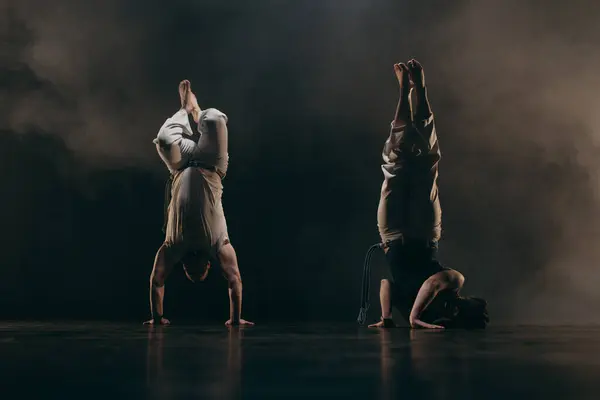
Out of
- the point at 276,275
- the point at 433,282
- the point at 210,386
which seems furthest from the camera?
the point at 276,275

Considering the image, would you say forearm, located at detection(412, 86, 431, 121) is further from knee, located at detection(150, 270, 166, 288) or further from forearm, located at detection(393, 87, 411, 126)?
knee, located at detection(150, 270, 166, 288)

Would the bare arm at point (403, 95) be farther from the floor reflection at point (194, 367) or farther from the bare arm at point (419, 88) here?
the floor reflection at point (194, 367)

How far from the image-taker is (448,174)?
7965 mm

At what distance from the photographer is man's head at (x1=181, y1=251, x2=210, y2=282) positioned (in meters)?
6.67

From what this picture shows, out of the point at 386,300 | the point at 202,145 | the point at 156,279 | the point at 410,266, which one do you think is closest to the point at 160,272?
the point at 156,279

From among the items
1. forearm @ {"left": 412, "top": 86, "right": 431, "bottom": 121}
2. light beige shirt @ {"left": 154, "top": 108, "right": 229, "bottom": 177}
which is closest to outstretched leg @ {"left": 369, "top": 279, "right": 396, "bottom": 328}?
forearm @ {"left": 412, "top": 86, "right": 431, "bottom": 121}

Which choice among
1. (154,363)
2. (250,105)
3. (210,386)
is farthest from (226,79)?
(210,386)

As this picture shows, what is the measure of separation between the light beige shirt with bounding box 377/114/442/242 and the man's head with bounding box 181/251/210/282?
142 cm

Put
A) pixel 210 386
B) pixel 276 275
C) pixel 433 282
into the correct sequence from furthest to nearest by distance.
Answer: pixel 276 275 < pixel 433 282 < pixel 210 386

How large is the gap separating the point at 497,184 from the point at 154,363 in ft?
17.9

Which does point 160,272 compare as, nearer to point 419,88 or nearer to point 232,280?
point 232,280

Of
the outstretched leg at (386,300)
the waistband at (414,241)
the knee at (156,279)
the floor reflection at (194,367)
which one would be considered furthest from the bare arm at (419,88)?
the floor reflection at (194,367)

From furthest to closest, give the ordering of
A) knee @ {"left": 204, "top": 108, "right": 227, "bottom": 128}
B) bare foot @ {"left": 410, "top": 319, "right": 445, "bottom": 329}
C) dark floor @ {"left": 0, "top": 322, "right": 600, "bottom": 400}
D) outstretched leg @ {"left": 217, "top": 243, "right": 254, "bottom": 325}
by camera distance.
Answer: knee @ {"left": 204, "top": 108, "right": 227, "bottom": 128} → outstretched leg @ {"left": 217, "top": 243, "right": 254, "bottom": 325} → bare foot @ {"left": 410, "top": 319, "right": 445, "bottom": 329} → dark floor @ {"left": 0, "top": 322, "right": 600, "bottom": 400}

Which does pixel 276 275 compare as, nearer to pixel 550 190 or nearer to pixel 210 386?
pixel 550 190
